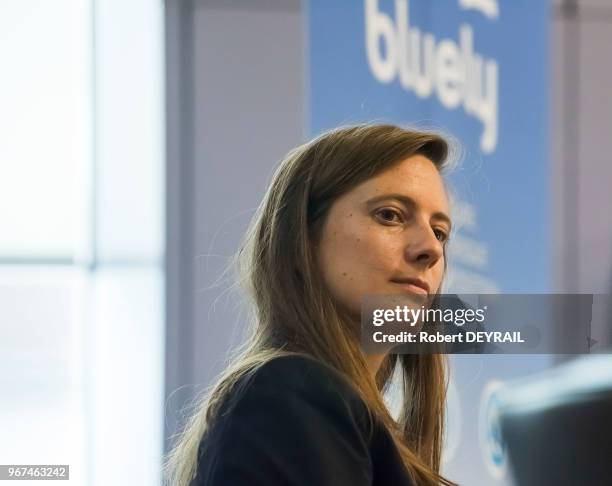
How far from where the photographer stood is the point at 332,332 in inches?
39.1

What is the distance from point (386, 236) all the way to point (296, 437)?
0.41 meters

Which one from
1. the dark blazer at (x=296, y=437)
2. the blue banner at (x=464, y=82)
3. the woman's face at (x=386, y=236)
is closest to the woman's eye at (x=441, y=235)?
A: the woman's face at (x=386, y=236)

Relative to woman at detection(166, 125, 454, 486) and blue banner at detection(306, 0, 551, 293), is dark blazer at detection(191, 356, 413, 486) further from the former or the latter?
blue banner at detection(306, 0, 551, 293)

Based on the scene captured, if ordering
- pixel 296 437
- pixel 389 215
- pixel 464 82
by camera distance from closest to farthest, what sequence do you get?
pixel 296 437 < pixel 389 215 < pixel 464 82

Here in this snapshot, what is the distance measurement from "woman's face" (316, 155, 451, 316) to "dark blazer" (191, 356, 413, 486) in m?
0.24

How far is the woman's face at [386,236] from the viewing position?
1086 mm

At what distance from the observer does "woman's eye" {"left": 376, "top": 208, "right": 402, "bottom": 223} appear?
1.14m

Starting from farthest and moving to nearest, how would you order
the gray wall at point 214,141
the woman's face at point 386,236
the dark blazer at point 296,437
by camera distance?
the gray wall at point 214,141, the woman's face at point 386,236, the dark blazer at point 296,437

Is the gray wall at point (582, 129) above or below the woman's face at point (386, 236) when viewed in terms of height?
above

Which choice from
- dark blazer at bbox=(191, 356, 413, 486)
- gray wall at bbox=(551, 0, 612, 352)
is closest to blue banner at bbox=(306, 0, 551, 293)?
gray wall at bbox=(551, 0, 612, 352)

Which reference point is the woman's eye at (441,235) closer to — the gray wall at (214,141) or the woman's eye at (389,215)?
the woman's eye at (389,215)

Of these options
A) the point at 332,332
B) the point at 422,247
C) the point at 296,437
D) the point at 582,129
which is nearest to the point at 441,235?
the point at 422,247

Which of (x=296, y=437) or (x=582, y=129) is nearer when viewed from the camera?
(x=296, y=437)

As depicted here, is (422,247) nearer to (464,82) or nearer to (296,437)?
(296,437)
